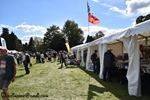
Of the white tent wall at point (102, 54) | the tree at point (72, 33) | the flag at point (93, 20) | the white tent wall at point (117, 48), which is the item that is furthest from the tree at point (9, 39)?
the white tent wall at point (102, 54)

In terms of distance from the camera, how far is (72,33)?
272ft

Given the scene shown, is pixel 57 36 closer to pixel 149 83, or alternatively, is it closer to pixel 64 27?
pixel 64 27

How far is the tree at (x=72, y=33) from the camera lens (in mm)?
81938

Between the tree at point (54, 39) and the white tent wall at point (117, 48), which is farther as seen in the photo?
the tree at point (54, 39)

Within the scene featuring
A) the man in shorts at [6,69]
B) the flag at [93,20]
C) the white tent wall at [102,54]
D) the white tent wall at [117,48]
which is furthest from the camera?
the white tent wall at [117,48]

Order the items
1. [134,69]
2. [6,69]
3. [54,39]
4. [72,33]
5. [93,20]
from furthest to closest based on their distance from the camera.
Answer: [54,39] → [72,33] → [93,20] → [134,69] → [6,69]

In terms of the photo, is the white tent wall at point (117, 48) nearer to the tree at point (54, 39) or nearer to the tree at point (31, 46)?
the tree at point (54, 39)

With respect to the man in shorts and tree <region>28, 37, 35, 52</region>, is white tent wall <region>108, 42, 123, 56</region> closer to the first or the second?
the man in shorts

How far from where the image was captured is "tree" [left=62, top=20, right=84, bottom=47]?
81938 millimetres

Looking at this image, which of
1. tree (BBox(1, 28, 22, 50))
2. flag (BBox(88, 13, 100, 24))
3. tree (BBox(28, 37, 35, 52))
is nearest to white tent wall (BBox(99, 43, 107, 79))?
flag (BBox(88, 13, 100, 24))

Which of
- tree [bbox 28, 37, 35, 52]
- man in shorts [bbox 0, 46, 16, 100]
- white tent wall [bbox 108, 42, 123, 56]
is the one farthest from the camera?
tree [bbox 28, 37, 35, 52]

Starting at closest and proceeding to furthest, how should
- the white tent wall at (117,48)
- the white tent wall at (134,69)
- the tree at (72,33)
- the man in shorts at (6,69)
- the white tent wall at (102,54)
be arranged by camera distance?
1. the man in shorts at (6,69)
2. the white tent wall at (134,69)
3. the white tent wall at (102,54)
4. the white tent wall at (117,48)
5. the tree at (72,33)

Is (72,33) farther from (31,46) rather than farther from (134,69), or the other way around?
(134,69)

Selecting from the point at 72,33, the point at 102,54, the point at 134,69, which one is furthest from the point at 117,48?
the point at 72,33
